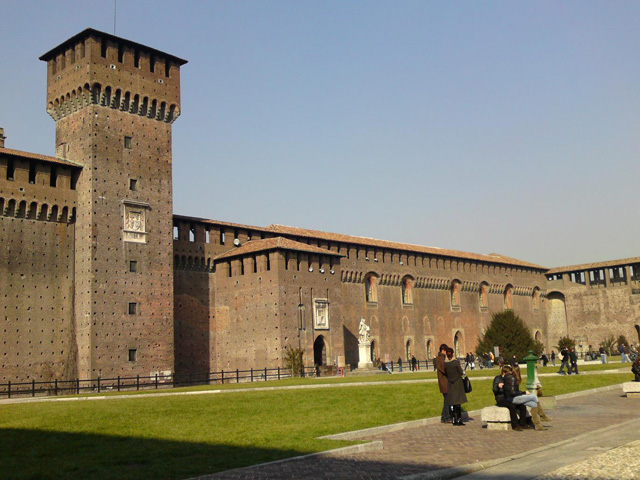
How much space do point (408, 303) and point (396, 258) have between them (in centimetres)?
360

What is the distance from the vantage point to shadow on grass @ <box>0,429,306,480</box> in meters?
8.63

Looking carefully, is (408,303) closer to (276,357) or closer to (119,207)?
(276,357)

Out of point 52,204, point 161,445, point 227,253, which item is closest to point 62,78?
point 52,204

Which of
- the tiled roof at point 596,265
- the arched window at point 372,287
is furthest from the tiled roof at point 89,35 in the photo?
the tiled roof at point 596,265

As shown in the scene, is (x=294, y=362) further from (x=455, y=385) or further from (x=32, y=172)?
(x=455, y=385)

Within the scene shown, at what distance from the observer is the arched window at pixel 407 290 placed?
52156mm

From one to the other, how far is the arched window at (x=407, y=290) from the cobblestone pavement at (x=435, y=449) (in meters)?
37.0

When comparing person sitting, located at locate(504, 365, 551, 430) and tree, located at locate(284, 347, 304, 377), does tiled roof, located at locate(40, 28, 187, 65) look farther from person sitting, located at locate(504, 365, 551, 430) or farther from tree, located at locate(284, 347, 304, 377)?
person sitting, located at locate(504, 365, 551, 430)

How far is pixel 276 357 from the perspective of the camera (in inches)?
1471

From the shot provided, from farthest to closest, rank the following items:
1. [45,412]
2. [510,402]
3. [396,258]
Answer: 1. [396,258]
2. [45,412]
3. [510,402]

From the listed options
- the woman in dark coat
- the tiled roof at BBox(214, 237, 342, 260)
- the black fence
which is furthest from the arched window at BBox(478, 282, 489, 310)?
the woman in dark coat

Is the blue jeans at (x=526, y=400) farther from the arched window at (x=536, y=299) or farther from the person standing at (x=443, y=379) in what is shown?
the arched window at (x=536, y=299)

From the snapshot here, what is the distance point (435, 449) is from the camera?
1023cm

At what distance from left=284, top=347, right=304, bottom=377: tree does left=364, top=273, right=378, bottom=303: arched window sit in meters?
12.7
